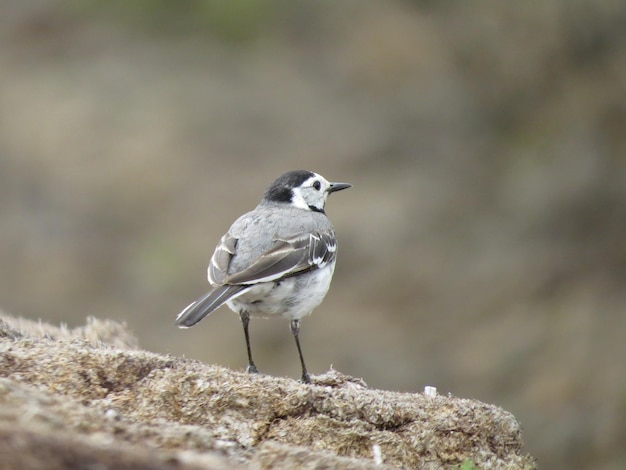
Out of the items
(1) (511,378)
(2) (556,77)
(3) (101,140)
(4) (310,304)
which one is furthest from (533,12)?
(4) (310,304)

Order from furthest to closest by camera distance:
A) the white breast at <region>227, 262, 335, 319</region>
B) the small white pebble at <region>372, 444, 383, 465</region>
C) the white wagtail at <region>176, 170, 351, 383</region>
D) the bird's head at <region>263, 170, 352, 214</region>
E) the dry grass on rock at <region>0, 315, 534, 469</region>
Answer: the bird's head at <region>263, 170, 352, 214</region>, the white breast at <region>227, 262, 335, 319</region>, the white wagtail at <region>176, 170, 351, 383</region>, the small white pebble at <region>372, 444, 383, 465</region>, the dry grass on rock at <region>0, 315, 534, 469</region>

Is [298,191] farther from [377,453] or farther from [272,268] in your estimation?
[377,453]

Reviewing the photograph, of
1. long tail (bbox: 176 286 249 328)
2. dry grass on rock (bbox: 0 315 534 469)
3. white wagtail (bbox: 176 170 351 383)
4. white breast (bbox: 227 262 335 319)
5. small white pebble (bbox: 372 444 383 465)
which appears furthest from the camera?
white breast (bbox: 227 262 335 319)

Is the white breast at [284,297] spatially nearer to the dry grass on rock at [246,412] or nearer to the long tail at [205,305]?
the long tail at [205,305]

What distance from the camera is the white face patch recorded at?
10.7 metres

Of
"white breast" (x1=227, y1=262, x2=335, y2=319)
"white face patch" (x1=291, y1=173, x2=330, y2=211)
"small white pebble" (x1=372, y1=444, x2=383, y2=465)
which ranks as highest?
"white face patch" (x1=291, y1=173, x2=330, y2=211)

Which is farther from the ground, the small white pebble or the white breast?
the white breast

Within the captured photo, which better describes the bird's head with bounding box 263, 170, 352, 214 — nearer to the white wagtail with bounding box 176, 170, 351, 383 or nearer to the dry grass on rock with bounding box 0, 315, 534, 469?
the white wagtail with bounding box 176, 170, 351, 383

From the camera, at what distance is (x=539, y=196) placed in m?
18.0

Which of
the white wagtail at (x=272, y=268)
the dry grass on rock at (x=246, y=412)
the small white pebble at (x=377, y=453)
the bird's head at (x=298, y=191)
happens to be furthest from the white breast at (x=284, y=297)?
the small white pebble at (x=377, y=453)

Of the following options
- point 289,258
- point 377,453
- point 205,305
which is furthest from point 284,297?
point 377,453

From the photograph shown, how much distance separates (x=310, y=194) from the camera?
10781 millimetres

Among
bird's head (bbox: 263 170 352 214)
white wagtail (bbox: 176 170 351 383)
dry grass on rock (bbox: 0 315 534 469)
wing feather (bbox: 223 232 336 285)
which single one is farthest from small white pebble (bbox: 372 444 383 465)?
bird's head (bbox: 263 170 352 214)

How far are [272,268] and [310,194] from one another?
2.01 meters
